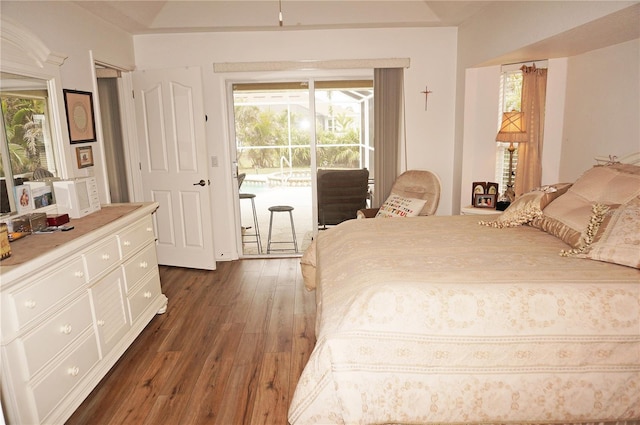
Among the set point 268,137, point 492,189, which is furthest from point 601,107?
point 268,137

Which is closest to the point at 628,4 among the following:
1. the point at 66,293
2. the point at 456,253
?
the point at 456,253

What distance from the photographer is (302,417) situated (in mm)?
1771

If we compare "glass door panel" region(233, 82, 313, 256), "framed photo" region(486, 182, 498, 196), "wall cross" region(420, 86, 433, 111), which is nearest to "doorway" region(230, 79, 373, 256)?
"glass door panel" region(233, 82, 313, 256)

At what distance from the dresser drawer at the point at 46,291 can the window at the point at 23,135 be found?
61cm

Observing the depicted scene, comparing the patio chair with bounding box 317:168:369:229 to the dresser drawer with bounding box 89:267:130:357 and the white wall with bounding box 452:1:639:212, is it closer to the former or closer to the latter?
the white wall with bounding box 452:1:639:212

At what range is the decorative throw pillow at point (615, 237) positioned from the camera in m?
1.95

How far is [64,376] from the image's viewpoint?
2084 mm

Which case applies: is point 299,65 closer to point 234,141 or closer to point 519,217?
point 234,141

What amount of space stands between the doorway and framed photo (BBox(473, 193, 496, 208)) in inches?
70.3

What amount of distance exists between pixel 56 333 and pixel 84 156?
1.73m

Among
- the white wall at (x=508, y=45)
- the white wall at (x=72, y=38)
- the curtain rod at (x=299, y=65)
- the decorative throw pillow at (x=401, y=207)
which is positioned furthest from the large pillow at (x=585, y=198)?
the white wall at (x=72, y=38)

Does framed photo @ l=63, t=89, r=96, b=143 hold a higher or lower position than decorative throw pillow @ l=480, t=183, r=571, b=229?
higher

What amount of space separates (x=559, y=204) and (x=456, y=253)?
87 cm

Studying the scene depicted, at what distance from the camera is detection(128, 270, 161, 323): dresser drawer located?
2.87m
